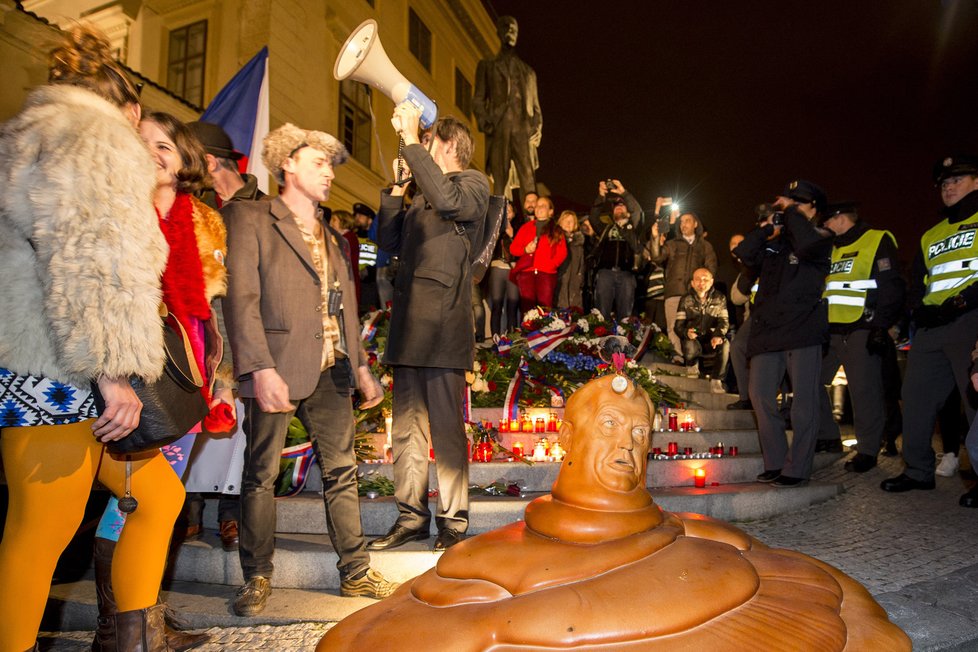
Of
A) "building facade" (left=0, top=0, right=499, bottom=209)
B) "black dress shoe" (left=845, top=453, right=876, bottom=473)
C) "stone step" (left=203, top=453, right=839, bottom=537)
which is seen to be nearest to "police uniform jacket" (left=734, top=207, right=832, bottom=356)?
"stone step" (left=203, top=453, right=839, bottom=537)

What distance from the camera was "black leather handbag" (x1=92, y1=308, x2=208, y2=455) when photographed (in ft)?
6.34

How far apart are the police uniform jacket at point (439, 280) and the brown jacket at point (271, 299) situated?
57 cm

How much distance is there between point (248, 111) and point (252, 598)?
172 inches

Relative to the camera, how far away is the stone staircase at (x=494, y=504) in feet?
10.6

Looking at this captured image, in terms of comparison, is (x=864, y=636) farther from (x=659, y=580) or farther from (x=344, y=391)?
(x=344, y=391)

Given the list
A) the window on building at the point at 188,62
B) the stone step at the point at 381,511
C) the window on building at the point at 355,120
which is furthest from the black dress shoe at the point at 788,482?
the window on building at the point at 355,120

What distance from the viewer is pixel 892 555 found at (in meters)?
3.46

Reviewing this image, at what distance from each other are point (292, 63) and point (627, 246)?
416 inches

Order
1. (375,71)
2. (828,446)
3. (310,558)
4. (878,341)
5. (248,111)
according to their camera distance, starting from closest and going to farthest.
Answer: (310,558) → (375,71) → (878,341) → (248,111) → (828,446)

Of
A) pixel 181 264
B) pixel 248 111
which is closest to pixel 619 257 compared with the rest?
pixel 248 111

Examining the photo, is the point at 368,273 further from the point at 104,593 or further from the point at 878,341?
the point at 104,593

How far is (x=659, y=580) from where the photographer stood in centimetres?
141

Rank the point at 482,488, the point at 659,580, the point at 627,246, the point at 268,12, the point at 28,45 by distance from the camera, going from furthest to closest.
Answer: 1. the point at 268,12
2. the point at 28,45
3. the point at 627,246
4. the point at 482,488
5. the point at 659,580

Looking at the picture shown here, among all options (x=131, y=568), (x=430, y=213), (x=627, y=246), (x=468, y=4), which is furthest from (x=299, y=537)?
(x=468, y=4)
